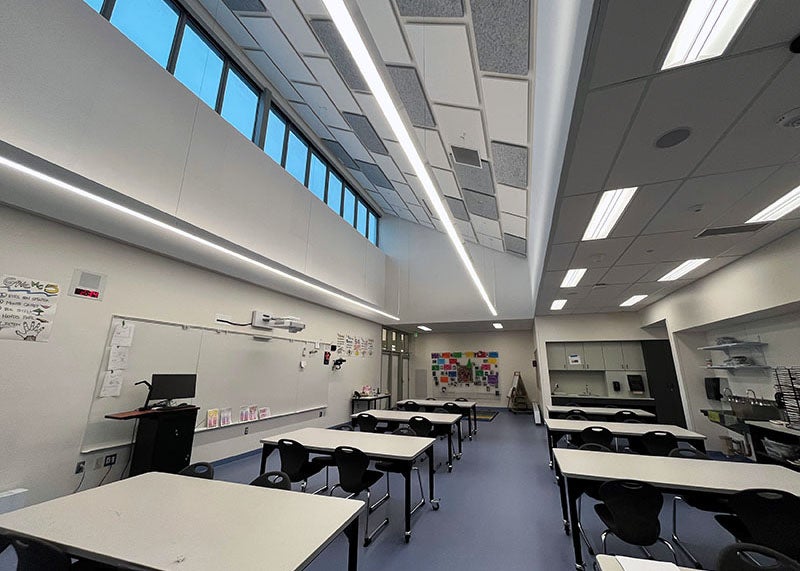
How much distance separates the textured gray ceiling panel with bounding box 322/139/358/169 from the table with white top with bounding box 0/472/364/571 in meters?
6.68

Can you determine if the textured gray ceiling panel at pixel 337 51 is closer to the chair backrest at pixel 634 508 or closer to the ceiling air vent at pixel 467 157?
the ceiling air vent at pixel 467 157

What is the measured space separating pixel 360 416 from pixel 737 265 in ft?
18.4

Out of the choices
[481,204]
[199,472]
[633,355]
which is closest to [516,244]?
[481,204]

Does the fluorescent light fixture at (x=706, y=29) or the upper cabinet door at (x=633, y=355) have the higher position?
the fluorescent light fixture at (x=706, y=29)

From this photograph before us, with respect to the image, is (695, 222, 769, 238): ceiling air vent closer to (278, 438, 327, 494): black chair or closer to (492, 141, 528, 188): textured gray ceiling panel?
(492, 141, 528, 188): textured gray ceiling panel

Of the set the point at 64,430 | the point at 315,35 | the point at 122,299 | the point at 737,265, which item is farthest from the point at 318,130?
the point at 737,265

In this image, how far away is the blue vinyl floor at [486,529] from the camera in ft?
7.97

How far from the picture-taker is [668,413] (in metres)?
6.93

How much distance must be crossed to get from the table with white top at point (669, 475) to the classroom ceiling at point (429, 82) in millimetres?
2400

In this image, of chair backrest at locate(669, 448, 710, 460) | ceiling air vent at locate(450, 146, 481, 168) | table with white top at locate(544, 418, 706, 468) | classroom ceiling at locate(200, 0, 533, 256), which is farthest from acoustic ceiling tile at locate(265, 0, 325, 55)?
chair backrest at locate(669, 448, 710, 460)

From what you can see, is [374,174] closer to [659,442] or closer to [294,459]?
[294,459]

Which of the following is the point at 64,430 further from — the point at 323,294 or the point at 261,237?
the point at 323,294

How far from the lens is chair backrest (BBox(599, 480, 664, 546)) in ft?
6.73

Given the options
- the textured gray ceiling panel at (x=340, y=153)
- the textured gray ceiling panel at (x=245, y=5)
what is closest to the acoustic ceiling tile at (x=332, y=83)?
the textured gray ceiling panel at (x=245, y=5)
